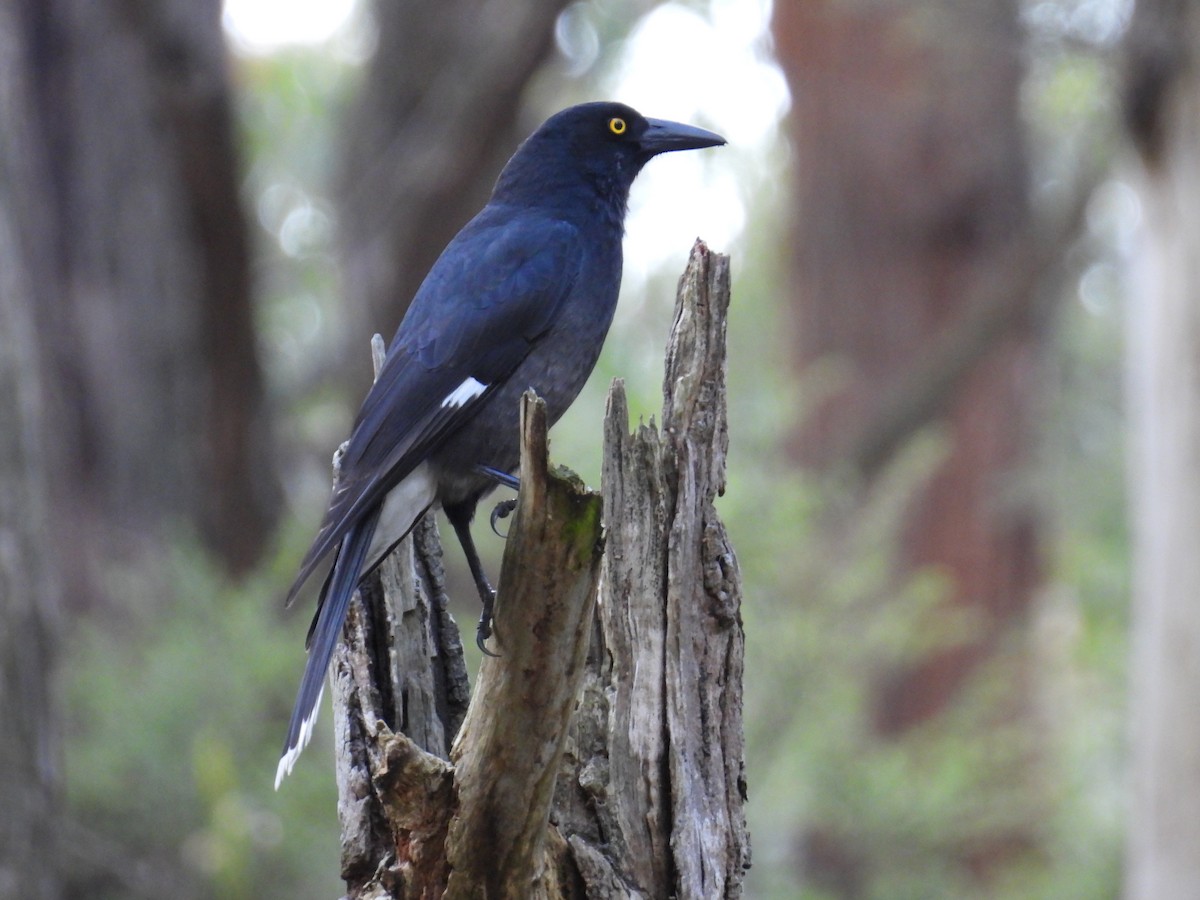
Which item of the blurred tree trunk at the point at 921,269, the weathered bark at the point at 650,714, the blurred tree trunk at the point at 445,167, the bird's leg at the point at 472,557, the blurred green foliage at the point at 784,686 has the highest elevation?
the blurred tree trunk at the point at 921,269

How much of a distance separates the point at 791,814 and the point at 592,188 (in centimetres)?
423

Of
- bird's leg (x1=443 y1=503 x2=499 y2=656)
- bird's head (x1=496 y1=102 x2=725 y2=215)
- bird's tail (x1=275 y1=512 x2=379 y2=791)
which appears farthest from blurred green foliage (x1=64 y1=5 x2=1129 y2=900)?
bird's tail (x1=275 y1=512 x2=379 y2=791)

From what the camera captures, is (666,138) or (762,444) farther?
(762,444)

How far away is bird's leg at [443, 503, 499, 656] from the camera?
10.3 ft

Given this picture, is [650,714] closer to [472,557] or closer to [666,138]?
[472,557]

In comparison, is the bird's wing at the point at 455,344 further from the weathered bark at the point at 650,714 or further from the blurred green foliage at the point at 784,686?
the blurred green foliage at the point at 784,686

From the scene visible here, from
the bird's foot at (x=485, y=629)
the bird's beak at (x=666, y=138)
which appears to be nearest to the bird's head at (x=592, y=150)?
the bird's beak at (x=666, y=138)

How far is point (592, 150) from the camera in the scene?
4.25 metres

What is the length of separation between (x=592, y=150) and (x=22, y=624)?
1991 mm

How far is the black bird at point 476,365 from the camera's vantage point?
324 cm

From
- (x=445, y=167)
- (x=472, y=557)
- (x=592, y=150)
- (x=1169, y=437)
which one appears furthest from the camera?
(x=445, y=167)

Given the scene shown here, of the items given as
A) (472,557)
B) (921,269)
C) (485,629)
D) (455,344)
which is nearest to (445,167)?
(455,344)

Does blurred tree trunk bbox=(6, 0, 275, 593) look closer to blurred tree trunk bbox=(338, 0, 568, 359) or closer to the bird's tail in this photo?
blurred tree trunk bbox=(338, 0, 568, 359)

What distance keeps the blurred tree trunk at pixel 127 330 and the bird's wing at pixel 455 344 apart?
2833 mm
